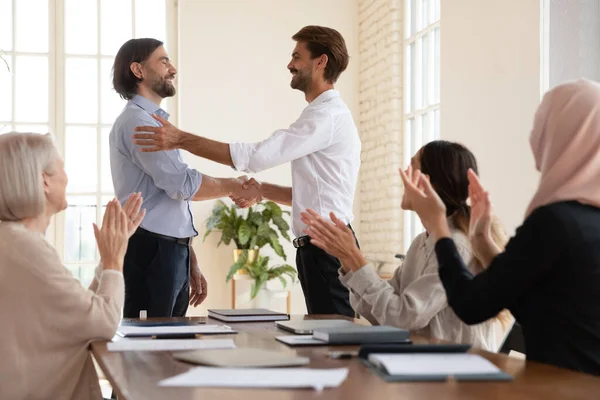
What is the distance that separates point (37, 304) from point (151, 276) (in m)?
1.42

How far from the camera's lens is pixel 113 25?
8.32m

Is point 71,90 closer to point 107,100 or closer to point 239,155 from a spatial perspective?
point 107,100

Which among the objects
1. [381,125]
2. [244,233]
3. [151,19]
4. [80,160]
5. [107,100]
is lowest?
[244,233]

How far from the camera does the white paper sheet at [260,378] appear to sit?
1.46 meters

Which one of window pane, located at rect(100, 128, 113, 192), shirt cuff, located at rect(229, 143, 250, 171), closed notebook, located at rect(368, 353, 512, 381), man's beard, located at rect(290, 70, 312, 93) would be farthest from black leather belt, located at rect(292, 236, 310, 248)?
window pane, located at rect(100, 128, 113, 192)

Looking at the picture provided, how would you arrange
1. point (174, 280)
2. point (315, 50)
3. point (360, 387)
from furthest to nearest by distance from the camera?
point (315, 50) < point (174, 280) < point (360, 387)

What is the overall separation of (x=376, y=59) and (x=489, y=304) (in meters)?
6.61

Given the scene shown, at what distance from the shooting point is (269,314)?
117 inches

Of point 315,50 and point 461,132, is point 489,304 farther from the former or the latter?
point 461,132

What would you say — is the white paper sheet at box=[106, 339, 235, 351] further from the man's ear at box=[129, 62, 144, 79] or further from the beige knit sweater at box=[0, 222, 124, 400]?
the man's ear at box=[129, 62, 144, 79]

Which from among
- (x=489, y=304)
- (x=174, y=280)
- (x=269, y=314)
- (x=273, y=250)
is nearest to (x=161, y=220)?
(x=174, y=280)

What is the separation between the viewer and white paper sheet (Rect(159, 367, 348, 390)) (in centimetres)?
146

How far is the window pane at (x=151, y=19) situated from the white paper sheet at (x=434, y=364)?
7.15m

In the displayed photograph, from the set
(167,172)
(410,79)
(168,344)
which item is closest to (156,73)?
(167,172)
